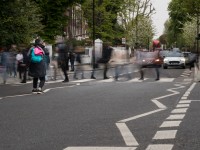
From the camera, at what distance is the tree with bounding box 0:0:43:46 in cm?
3400

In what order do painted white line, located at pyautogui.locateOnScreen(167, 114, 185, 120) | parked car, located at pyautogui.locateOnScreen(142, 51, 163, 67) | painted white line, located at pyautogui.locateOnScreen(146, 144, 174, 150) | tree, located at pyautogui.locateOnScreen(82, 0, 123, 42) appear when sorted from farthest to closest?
tree, located at pyautogui.locateOnScreen(82, 0, 123, 42) < parked car, located at pyautogui.locateOnScreen(142, 51, 163, 67) < painted white line, located at pyautogui.locateOnScreen(167, 114, 185, 120) < painted white line, located at pyautogui.locateOnScreen(146, 144, 174, 150)

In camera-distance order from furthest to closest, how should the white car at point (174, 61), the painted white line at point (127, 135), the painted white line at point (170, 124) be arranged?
the white car at point (174, 61)
the painted white line at point (170, 124)
the painted white line at point (127, 135)

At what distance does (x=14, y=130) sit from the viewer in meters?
8.53

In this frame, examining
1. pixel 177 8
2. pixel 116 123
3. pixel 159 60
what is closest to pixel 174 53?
pixel 159 60

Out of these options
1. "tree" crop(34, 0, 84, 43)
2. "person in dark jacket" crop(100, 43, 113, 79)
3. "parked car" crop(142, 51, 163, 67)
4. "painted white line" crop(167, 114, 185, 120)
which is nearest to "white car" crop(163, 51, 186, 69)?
"tree" crop(34, 0, 84, 43)

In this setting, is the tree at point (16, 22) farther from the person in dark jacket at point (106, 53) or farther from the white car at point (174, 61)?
the white car at point (174, 61)

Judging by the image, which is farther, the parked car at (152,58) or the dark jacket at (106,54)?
the dark jacket at (106,54)

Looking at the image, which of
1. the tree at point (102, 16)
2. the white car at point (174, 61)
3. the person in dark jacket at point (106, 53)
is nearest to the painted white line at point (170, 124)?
the person in dark jacket at point (106, 53)

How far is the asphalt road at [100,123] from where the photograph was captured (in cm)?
711

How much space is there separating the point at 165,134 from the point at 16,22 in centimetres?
2793

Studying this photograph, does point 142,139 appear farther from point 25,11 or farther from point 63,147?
point 25,11

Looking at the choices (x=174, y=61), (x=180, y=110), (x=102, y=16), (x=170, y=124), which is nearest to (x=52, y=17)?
(x=174, y=61)

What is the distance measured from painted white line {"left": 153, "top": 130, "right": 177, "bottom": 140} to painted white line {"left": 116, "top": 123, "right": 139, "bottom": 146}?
336 millimetres

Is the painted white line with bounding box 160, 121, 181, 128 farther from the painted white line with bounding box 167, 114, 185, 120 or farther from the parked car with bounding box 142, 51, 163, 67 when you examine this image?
the parked car with bounding box 142, 51, 163, 67
